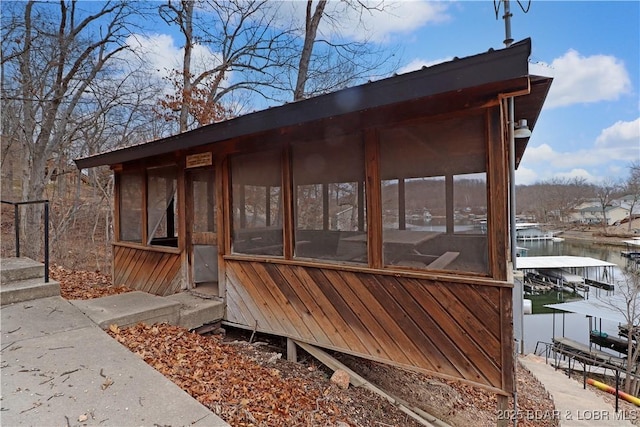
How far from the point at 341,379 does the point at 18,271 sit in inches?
154

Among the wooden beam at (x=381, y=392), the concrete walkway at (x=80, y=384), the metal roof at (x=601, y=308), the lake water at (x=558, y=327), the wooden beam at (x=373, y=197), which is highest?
the wooden beam at (x=373, y=197)

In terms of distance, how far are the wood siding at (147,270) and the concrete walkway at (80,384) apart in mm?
1700

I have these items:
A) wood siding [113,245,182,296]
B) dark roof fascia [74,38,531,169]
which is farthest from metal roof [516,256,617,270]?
dark roof fascia [74,38,531,169]

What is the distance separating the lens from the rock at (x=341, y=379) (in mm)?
3168

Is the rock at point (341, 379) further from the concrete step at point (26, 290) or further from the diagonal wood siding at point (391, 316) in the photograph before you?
the concrete step at point (26, 290)

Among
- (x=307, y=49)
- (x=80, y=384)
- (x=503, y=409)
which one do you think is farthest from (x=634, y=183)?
(x=80, y=384)

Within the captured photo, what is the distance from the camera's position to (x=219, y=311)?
398 cm

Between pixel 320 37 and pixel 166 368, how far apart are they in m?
10.7

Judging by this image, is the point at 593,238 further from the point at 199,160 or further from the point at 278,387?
the point at 278,387

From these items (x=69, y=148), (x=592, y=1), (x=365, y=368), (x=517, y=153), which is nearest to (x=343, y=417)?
(x=365, y=368)

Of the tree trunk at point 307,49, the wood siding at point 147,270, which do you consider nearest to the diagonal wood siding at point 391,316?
the wood siding at point 147,270

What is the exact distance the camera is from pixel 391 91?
2.32 metres

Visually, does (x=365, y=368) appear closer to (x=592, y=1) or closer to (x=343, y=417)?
(x=343, y=417)

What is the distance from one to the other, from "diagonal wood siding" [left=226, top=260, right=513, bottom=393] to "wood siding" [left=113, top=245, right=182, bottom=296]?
1.31 metres
